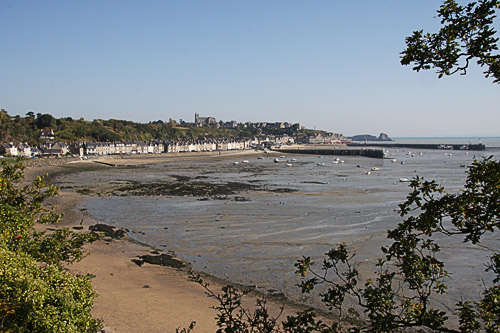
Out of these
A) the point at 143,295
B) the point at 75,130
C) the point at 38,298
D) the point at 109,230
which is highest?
the point at 75,130

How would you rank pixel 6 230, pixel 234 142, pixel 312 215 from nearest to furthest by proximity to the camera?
pixel 6 230 < pixel 312 215 < pixel 234 142

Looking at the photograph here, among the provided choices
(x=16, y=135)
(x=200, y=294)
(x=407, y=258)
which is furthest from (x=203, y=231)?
(x=16, y=135)

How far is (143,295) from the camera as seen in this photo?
12.4 metres

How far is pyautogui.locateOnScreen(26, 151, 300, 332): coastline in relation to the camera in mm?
10445

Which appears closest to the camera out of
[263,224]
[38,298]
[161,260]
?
[38,298]

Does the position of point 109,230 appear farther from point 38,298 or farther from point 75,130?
point 75,130

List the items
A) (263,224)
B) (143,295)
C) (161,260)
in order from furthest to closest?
1. (263,224)
2. (161,260)
3. (143,295)

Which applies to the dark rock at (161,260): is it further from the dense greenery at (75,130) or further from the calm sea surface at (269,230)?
the dense greenery at (75,130)

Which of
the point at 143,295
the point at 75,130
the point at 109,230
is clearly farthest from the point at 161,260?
the point at 75,130

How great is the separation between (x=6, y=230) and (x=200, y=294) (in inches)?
276

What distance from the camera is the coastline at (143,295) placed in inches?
411

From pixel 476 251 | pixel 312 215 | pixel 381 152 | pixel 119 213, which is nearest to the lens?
pixel 476 251

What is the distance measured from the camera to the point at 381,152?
10044cm

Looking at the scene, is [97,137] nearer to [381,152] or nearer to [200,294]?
[381,152]
